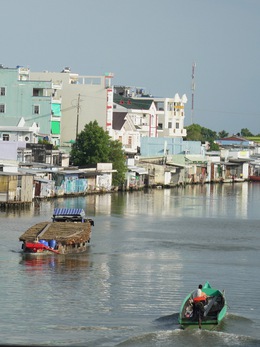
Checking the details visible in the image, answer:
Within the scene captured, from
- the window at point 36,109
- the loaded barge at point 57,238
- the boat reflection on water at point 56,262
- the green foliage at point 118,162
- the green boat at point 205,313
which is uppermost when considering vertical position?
the window at point 36,109

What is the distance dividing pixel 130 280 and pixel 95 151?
132 ft

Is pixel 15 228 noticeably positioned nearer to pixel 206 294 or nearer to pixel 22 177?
pixel 22 177

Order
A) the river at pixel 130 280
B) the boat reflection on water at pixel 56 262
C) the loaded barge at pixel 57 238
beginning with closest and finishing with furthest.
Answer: the river at pixel 130 280
the boat reflection on water at pixel 56 262
the loaded barge at pixel 57 238

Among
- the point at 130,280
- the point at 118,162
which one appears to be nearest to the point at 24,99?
the point at 118,162

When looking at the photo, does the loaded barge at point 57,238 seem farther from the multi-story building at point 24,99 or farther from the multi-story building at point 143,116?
the multi-story building at point 143,116

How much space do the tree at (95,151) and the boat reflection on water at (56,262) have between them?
1387 inches

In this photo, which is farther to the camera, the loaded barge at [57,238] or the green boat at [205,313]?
the loaded barge at [57,238]

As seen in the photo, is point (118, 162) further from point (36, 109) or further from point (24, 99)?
point (24, 99)

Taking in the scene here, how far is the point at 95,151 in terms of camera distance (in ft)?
238

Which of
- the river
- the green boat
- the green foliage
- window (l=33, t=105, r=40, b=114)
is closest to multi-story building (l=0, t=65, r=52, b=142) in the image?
Result: window (l=33, t=105, r=40, b=114)

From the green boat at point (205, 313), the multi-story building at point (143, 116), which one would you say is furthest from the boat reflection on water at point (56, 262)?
the multi-story building at point (143, 116)

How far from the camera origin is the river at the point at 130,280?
81.7 feet

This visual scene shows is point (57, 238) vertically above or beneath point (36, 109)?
beneath

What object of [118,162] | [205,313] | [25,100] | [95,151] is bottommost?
[205,313]
